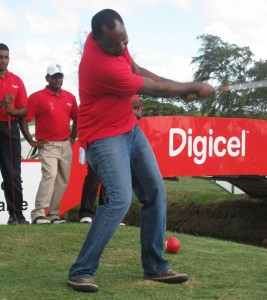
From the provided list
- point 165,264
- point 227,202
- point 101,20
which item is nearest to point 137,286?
point 165,264

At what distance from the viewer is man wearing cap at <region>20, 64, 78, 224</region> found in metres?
8.38

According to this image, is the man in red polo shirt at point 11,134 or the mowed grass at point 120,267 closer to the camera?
the mowed grass at point 120,267

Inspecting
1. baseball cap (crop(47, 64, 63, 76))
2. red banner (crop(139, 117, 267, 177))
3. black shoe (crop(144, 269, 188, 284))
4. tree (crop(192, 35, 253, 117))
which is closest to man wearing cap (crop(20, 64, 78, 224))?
baseball cap (crop(47, 64, 63, 76))

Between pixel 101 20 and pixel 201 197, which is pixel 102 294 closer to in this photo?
pixel 101 20

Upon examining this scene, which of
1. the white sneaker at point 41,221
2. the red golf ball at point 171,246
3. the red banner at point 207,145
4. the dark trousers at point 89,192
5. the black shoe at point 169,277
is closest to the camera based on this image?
the black shoe at point 169,277

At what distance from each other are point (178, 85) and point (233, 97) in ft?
124

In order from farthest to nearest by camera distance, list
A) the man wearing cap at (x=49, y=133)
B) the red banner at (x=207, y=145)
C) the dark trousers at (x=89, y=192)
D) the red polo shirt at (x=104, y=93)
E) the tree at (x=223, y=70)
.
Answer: the tree at (x=223, y=70), the red banner at (x=207, y=145), the dark trousers at (x=89, y=192), the man wearing cap at (x=49, y=133), the red polo shirt at (x=104, y=93)

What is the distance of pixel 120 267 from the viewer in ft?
18.7

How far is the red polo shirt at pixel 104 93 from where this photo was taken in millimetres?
4531

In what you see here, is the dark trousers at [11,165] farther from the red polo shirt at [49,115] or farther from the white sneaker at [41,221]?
the red polo shirt at [49,115]

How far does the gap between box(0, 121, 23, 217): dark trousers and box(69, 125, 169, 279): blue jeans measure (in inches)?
133

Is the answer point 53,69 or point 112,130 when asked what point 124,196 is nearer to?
point 112,130

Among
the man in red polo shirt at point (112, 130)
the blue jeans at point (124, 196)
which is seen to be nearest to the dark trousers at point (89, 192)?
the blue jeans at point (124, 196)

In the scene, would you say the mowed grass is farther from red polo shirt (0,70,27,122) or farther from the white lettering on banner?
the white lettering on banner
